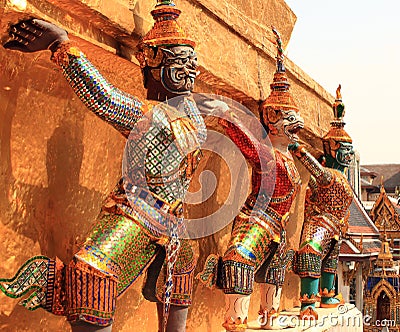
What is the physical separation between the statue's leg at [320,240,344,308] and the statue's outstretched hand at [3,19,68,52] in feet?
8.12

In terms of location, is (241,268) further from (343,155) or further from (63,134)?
(343,155)

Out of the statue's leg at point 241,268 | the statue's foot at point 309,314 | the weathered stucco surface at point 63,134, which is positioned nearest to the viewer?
the weathered stucco surface at point 63,134

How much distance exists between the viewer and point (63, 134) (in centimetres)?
208

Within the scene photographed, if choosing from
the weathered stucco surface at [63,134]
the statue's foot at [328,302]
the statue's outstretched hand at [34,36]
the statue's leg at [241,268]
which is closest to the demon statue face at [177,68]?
the weathered stucco surface at [63,134]

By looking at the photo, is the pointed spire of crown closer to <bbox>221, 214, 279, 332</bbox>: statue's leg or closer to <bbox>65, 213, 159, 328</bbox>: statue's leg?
<bbox>221, 214, 279, 332</bbox>: statue's leg

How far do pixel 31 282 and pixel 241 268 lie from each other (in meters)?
1.18

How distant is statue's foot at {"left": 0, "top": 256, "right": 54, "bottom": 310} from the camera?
Result: 159 cm

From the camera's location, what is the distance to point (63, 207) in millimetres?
2078

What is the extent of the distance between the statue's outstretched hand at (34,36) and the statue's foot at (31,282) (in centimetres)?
54

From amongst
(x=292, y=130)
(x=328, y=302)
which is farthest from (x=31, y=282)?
(x=328, y=302)

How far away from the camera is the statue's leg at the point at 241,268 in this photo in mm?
2641

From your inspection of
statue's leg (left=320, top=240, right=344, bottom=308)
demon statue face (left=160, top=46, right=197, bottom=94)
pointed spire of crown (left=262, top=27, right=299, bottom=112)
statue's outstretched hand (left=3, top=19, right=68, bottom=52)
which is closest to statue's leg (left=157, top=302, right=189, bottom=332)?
demon statue face (left=160, top=46, right=197, bottom=94)

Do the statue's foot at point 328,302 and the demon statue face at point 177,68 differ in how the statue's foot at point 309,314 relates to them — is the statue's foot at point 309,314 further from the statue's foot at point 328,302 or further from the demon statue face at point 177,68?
the demon statue face at point 177,68

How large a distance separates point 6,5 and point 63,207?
71cm
